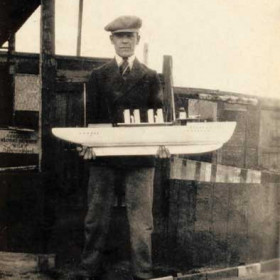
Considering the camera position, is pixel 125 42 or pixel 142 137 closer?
pixel 142 137

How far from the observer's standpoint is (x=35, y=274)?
337 cm

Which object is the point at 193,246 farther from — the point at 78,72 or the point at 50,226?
the point at 78,72

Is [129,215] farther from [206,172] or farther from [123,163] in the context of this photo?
[206,172]

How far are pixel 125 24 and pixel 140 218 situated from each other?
1.42m

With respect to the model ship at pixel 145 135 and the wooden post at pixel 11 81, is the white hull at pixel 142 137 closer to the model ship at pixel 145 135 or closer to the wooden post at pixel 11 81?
the model ship at pixel 145 135

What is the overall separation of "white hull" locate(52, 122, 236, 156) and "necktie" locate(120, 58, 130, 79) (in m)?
0.46

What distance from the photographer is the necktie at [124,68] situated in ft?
10.8

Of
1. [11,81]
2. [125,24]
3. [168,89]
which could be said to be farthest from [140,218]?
[11,81]

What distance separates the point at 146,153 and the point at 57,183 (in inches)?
37.3

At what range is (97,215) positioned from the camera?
10.5 ft

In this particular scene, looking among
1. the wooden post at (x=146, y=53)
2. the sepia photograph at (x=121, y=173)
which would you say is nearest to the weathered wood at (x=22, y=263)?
the sepia photograph at (x=121, y=173)

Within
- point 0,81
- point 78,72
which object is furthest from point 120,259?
point 0,81

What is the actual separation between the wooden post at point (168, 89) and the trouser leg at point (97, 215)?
35.2 inches

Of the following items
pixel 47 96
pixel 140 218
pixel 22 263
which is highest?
pixel 47 96
